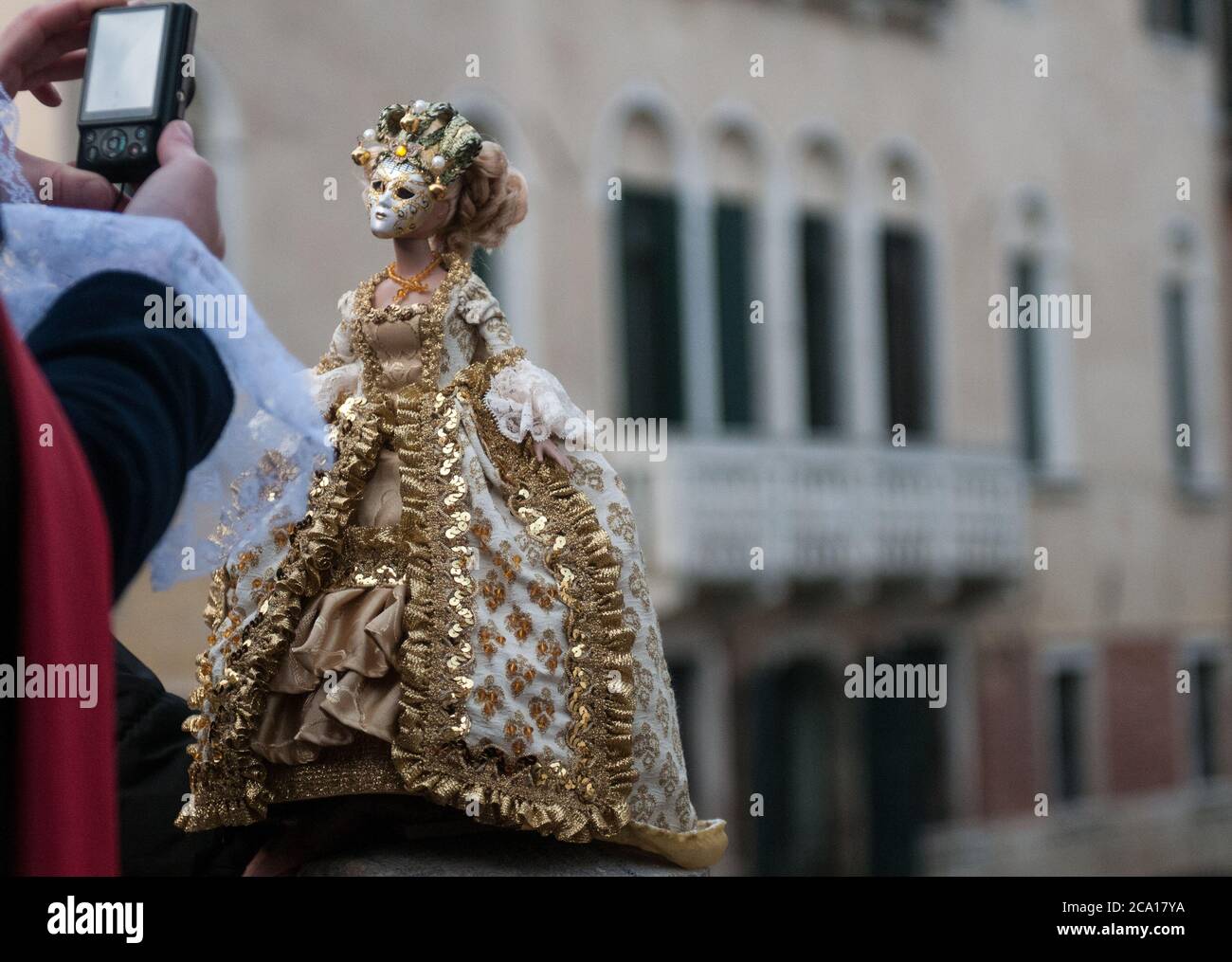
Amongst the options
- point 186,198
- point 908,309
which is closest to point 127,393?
point 186,198

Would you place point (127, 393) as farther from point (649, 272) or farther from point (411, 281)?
point (649, 272)

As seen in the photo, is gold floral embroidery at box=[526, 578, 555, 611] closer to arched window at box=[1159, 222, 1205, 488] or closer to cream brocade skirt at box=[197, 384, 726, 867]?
cream brocade skirt at box=[197, 384, 726, 867]

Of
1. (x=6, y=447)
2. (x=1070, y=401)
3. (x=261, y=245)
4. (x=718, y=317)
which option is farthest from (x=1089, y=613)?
(x=6, y=447)

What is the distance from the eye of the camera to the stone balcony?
14.2 meters

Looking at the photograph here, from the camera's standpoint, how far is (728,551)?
14.6 m

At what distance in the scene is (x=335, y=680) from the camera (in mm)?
3211

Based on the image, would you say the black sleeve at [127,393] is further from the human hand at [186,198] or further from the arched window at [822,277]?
the arched window at [822,277]

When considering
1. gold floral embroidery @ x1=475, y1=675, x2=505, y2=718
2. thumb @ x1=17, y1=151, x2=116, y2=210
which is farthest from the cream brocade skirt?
thumb @ x1=17, y1=151, x2=116, y2=210

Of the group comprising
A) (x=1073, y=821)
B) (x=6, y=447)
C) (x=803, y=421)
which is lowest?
(x=1073, y=821)

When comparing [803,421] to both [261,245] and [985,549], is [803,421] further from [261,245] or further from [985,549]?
[261,245]

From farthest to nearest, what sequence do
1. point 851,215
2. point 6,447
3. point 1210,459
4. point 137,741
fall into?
point 1210,459, point 851,215, point 137,741, point 6,447

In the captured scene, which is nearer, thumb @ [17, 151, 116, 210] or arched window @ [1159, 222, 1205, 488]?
thumb @ [17, 151, 116, 210]

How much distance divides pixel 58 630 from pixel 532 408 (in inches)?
56.9
